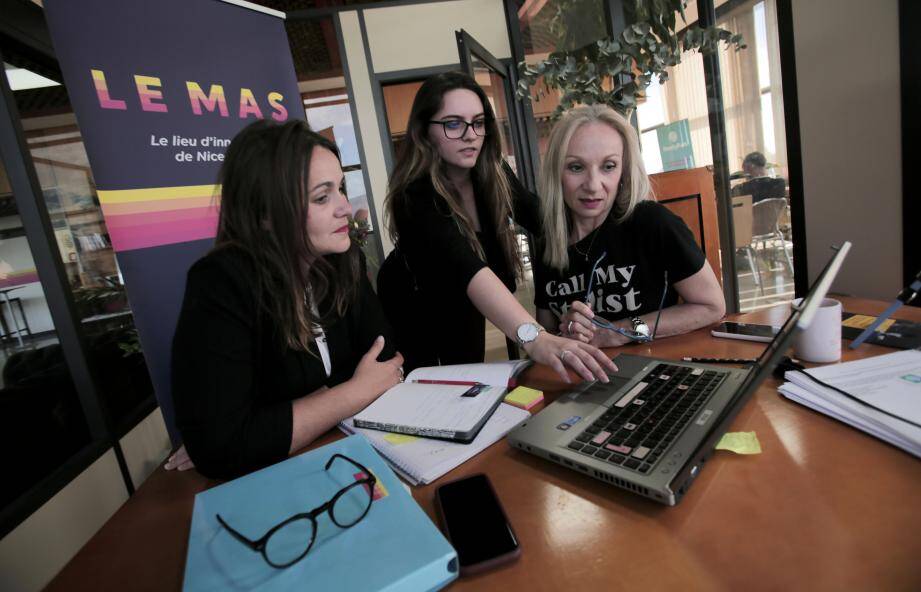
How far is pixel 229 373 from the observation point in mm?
908

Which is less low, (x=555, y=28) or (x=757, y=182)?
(x=555, y=28)

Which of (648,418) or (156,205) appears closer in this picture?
(648,418)

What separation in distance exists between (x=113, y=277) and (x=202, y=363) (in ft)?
8.25

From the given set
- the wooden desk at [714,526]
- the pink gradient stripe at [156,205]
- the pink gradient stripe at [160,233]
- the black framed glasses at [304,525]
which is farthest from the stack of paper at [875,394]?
the pink gradient stripe at [160,233]

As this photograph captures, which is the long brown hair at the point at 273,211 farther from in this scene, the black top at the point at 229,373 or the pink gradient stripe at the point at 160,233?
the pink gradient stripe at the point at 160,233

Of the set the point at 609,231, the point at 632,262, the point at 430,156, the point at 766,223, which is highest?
the point at 430,156

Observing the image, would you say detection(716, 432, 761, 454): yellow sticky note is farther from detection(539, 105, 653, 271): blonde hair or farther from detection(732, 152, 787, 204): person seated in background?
detection(732, 152, 787, 204): person seated in background

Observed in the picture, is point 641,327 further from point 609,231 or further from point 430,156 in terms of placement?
point 430,156

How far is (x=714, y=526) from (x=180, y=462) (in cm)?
96

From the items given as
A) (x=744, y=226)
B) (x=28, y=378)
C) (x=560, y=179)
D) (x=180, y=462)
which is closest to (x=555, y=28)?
(x=560, y=179)

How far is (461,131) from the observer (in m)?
1.49

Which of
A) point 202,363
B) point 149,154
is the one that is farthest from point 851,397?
point 149,154

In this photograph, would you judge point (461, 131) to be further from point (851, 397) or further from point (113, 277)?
point (113, 277)

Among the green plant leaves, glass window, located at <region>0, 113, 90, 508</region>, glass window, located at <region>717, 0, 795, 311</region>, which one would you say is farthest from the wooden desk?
glass window, located at <region>717, 0, 795, 311</region>
